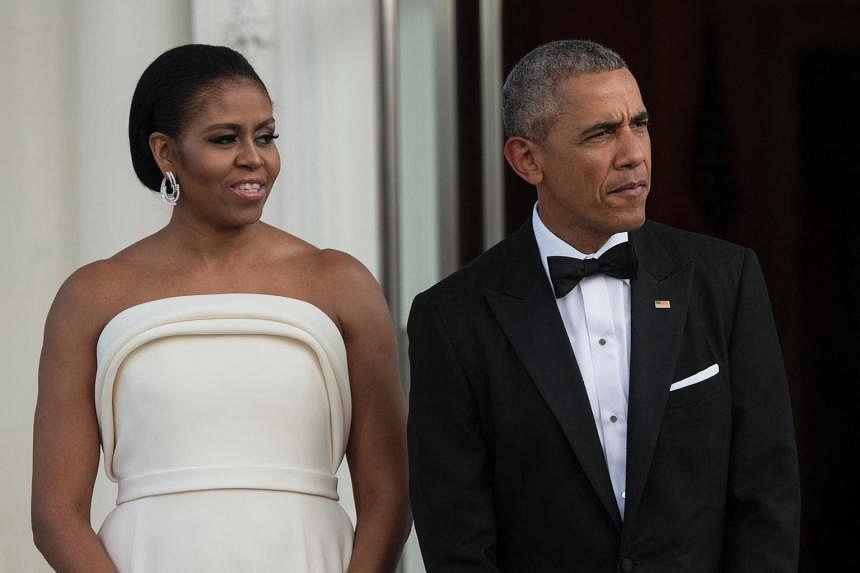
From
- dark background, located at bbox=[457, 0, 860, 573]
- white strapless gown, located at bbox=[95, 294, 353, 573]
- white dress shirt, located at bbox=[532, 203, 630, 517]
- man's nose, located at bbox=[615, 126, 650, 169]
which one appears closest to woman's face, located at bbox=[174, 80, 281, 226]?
white strapless gown, located at bbox=[95, 294, 353, 573]

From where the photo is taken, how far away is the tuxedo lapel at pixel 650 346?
2977 millimetres

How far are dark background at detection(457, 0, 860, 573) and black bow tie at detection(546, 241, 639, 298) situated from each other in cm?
139

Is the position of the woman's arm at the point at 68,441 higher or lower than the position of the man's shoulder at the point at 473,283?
lower

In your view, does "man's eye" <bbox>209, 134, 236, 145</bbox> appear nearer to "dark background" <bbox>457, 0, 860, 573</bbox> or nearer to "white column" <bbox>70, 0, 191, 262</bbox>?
"dark background" <bbox>457, 0, 860, 573</bbox>

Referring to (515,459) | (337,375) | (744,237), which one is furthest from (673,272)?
(744,237)

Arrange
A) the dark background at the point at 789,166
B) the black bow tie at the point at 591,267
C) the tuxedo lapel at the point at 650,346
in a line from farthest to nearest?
1. the dark background at the point at 789,166
2. the black bow tie at the point at 591,267
3. the tuxedo lapel at the point at 650,346

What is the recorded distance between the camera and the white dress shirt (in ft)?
9.94

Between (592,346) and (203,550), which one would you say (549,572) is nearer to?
(592,346)

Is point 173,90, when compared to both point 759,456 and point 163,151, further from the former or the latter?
point 759,456

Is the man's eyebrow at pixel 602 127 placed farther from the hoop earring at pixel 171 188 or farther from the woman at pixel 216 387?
the hoop earring at pixel 171 188

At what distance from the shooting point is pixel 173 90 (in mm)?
3412

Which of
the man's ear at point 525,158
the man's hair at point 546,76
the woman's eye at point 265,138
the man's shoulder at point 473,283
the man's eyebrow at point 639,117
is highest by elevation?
the man's hair at point 546,76

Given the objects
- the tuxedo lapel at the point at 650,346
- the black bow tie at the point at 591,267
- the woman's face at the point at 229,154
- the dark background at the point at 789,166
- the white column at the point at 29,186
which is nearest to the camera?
the tuxedo lapel at the point at 650,346

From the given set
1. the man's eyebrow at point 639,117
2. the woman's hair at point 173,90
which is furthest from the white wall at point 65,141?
the man's eyebrow at point 639,117
